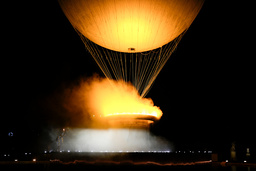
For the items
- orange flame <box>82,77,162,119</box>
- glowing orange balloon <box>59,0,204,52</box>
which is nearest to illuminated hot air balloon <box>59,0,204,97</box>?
glowing orange balloon <box>59,0,204,52</box>

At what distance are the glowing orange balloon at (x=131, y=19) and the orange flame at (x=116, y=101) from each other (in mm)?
2072

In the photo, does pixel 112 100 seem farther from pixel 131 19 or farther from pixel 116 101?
pixel 131 19

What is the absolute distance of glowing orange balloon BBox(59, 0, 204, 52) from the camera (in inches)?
245

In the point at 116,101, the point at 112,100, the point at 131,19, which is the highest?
the point at 131,19

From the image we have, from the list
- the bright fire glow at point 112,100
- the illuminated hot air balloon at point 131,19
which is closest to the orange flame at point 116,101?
the bright fire glow at point 112,100

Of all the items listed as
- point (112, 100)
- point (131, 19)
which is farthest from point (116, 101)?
point (131, 19)

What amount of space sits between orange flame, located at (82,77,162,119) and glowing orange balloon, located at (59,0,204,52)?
6.80 feet

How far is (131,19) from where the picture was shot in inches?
263

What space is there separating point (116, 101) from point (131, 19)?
2.76m

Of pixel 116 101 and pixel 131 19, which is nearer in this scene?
pixel 131 19

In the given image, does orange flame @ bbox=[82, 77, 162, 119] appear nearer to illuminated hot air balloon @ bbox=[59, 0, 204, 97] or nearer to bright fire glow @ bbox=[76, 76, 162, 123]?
bright fire glow @ bbox=[76, 76, 162, 123]

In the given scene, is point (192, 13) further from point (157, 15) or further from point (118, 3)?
point (118, 3)

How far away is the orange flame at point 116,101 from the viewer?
21.0ft

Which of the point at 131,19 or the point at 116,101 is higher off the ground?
the point at 131,19
